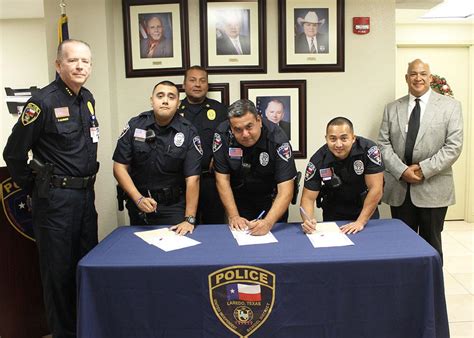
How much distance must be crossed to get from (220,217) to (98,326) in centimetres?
135

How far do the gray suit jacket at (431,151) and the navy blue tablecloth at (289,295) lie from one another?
3.75ft

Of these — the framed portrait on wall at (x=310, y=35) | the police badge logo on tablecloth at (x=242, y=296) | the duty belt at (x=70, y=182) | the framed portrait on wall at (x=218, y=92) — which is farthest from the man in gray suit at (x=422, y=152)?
the duty belt at (x=70, y=182)

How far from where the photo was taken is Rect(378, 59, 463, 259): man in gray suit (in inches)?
119

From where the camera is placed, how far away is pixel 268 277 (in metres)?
1.94

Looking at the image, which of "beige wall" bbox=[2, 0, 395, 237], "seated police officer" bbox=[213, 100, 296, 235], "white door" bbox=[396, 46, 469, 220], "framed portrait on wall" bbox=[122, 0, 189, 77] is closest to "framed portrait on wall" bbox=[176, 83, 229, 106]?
"beige wall" bbox=[2, 0, 395, 237]

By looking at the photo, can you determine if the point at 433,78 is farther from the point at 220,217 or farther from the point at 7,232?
the point at 7,232

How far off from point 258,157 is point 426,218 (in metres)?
1.36

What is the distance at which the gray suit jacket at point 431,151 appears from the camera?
9.82 ft

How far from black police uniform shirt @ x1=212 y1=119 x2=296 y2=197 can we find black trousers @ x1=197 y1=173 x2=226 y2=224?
0.46m

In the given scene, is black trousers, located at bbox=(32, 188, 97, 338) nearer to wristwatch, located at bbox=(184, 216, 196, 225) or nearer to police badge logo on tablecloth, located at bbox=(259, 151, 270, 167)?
wristwatch, located at bbox=(184, 216, 196, 225)

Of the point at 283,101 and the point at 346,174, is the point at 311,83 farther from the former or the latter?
the point at 346,174

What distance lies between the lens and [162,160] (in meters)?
2.58

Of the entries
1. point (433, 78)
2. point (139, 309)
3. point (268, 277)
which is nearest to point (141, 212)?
point (139, 309)

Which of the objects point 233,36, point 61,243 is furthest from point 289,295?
point 233,36
